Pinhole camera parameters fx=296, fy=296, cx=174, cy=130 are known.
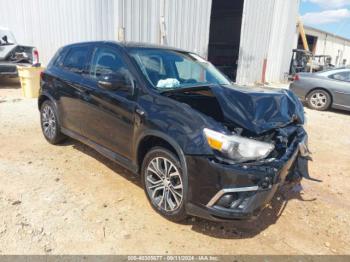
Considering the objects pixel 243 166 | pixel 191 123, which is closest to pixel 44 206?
pixel 191 123

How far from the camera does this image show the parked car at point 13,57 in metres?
8.98

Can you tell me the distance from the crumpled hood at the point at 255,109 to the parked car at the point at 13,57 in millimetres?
7851

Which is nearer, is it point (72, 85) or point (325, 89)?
point (72, 85)

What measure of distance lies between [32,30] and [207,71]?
386 inches

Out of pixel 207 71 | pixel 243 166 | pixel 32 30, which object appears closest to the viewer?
pixel 243 166

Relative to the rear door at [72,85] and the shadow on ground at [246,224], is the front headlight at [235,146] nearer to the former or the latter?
the shadow on ground at [246,224]

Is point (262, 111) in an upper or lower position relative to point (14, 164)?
upper

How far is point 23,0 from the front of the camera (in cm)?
1137

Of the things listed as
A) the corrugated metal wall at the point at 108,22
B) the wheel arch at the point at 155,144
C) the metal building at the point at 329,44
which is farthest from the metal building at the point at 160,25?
the metal building at the point at 329,44

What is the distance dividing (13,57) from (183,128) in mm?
8669

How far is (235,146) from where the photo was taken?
7.90ft

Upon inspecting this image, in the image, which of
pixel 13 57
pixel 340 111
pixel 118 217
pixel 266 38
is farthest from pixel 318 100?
pixel 13 57

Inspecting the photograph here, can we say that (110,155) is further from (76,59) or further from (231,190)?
(231,190)

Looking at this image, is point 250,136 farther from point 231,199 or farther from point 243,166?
point 231,199
